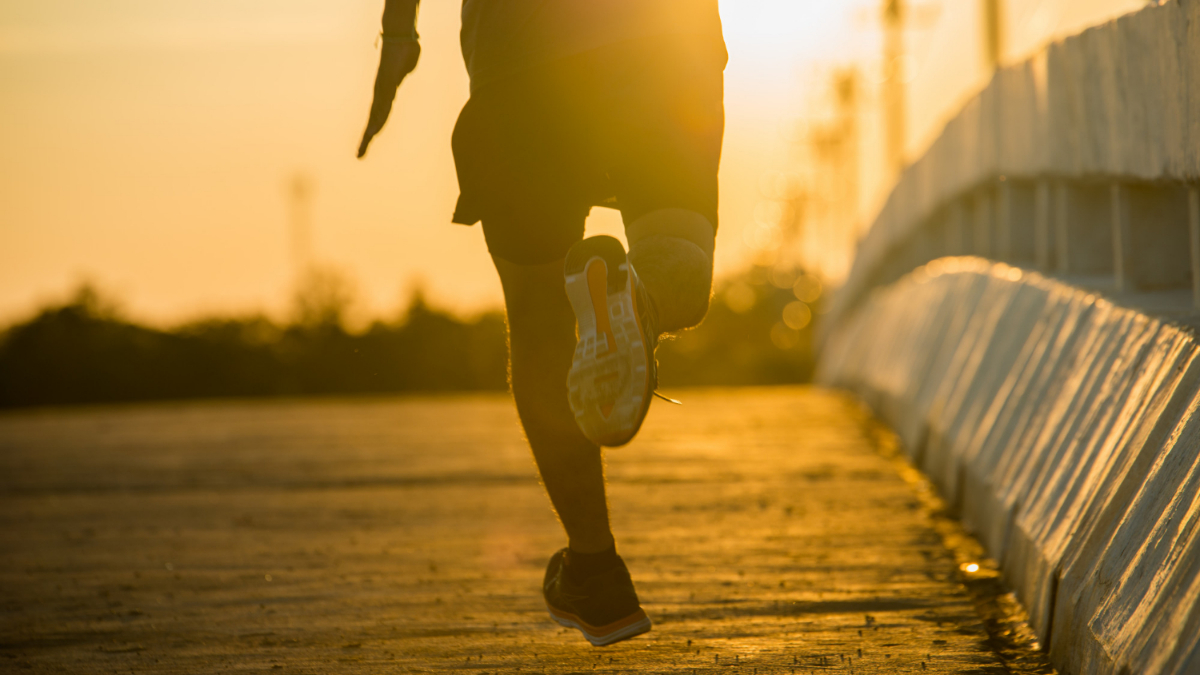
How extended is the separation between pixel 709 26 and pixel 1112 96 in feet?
4.90

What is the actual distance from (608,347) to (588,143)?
0.58 meters

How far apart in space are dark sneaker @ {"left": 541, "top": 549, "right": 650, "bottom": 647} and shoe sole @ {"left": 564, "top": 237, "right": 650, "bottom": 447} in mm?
650

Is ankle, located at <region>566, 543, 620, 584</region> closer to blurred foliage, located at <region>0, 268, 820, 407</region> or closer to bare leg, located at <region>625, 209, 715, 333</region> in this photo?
bare leg, located at <region>625, 209, 715, 333</region>

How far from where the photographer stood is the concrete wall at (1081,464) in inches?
87.4

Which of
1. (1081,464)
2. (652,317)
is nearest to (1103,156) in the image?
(1081,464)

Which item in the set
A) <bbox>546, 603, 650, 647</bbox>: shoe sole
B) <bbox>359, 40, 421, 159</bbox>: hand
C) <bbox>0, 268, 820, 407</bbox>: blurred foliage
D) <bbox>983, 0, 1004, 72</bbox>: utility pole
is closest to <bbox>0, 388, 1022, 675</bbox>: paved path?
<bbox>546, 603, 650, 647</bbox>: shoe sole

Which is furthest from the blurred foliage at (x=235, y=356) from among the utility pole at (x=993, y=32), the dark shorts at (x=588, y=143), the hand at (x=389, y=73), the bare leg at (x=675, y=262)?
the bare leg at (x=675, y=262)

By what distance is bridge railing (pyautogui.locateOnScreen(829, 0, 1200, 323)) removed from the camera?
3.03 meters

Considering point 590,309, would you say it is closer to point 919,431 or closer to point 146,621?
point 146,621

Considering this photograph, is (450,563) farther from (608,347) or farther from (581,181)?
(608,347)

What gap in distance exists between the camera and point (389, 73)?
9.82 feet

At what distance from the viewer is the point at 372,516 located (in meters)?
5.24

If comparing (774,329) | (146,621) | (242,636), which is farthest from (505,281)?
(774,329)

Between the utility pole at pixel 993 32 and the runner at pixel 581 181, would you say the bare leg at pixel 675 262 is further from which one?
the utility pole at pixel 993 32
